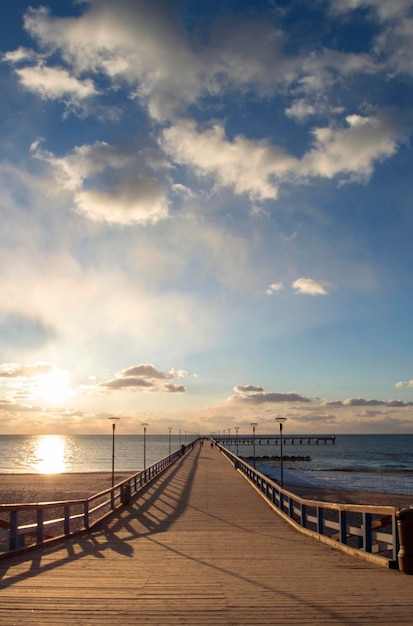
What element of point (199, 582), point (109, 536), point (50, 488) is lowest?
point (50, 488)

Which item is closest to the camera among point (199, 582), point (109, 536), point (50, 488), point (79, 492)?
point (199, 582)

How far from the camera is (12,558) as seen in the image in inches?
358

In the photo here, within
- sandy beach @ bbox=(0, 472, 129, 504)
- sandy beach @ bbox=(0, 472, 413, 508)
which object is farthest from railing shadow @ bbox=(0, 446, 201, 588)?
sandy beach @ bbox=(0, 472, 129, 504)

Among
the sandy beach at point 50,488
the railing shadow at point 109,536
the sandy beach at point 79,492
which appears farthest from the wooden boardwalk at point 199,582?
the sandy beach at point 50,488

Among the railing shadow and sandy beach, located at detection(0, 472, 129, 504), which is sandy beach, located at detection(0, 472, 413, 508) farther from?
the railing shadow

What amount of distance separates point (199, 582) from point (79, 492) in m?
39.1

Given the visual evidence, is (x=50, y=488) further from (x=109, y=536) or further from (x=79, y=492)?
(x=109, y=536)

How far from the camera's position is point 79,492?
143 ft

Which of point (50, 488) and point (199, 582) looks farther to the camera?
point (50, 488)

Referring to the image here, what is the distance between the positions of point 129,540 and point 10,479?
51098 millimetres

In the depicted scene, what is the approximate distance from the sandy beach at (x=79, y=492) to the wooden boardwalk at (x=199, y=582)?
87.7 feet

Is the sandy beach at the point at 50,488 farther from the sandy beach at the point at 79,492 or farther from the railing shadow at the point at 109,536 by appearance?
the railing shadow at the point at 109,536

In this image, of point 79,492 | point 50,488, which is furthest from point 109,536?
point 50,488

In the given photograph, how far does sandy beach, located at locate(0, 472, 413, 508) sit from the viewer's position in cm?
3772
